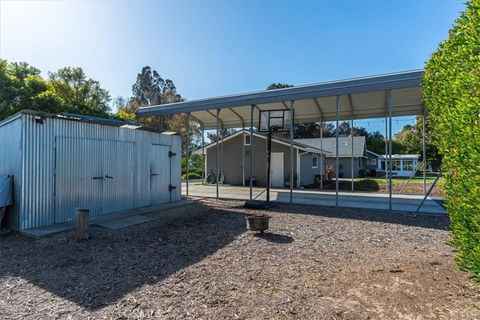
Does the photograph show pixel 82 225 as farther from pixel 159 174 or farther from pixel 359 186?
pixel 359 186

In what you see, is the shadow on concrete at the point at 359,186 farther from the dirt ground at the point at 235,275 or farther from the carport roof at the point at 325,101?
the dirt ground at the point at 235,275

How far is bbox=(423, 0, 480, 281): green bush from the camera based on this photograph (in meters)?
2.25

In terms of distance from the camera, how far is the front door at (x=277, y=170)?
17.3 meters

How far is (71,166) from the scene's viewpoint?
670cm

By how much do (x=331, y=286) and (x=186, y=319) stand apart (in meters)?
1.76

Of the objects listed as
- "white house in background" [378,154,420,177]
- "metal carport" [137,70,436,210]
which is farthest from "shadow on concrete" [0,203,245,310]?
"white house in background" [378,154,420,177]

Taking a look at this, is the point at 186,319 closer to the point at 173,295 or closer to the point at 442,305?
the point at 173,295

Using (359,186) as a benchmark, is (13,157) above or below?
above

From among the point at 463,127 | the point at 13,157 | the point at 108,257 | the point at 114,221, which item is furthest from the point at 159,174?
the point at 463,127

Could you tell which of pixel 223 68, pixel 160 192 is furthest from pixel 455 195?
pixel 223 68

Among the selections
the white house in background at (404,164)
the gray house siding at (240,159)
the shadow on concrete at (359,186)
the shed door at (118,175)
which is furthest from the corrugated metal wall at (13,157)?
the white house in background at (404,164)

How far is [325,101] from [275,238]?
7615 millimetres

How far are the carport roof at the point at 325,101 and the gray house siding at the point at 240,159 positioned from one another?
7.28ft

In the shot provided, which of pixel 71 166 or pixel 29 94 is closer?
pixel 71 166
